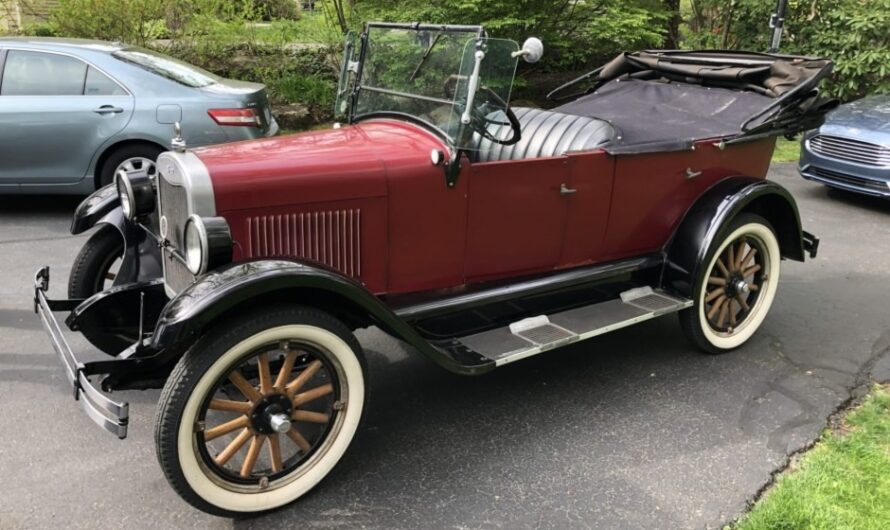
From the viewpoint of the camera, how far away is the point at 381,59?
148 inches

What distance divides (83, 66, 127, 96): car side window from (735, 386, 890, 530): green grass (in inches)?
237

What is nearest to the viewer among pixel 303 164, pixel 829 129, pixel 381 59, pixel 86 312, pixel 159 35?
pixel 303 164

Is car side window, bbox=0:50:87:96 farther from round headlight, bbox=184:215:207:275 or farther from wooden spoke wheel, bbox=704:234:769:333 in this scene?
wooden spoke wheel, bbox=704:234:769:333

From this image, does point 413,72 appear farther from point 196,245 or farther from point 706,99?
point 706,99

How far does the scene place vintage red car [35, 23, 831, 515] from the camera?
262cm

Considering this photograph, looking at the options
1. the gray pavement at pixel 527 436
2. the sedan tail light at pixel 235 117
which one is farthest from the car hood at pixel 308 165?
the sedan tail light at pixel 235 117

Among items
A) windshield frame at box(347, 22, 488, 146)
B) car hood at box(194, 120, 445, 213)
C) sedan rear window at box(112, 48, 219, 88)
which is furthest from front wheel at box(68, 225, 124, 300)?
sedan rear window at box(112, 48, 219, 88)

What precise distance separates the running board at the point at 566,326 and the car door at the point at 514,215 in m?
0.30

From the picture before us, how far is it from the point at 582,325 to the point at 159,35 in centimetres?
898

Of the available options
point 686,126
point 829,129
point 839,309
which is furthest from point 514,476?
point 829,129

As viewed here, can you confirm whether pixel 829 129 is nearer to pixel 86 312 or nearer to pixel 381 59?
pixel 381 59

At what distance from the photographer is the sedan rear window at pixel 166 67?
6.49 m

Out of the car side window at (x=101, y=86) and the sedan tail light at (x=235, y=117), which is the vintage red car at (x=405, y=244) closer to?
the sedan tail light at (x=235, y=117)

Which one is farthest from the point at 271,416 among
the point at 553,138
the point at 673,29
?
the point at 673,29
